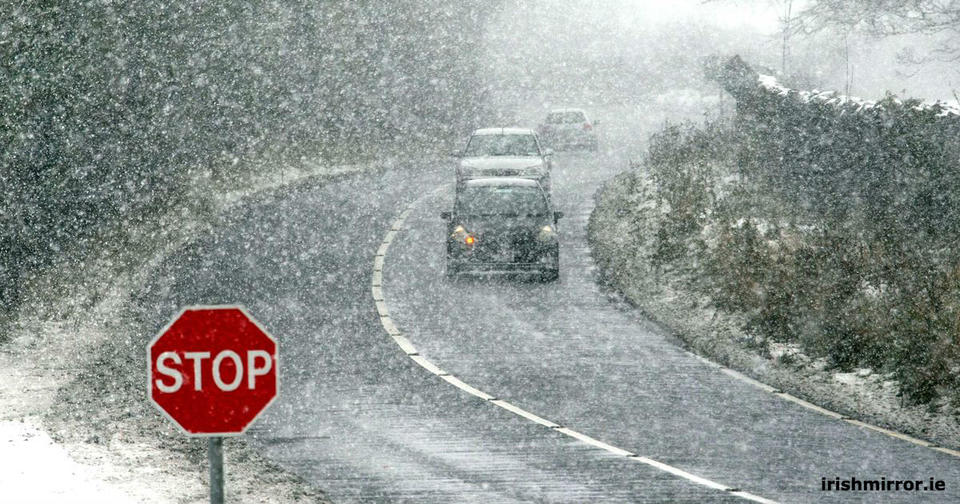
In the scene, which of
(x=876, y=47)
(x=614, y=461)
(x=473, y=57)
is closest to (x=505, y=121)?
(x=473, y=57)

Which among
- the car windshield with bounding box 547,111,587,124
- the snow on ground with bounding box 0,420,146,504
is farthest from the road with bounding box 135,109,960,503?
the car windshield with bounding box 547,111,587,124

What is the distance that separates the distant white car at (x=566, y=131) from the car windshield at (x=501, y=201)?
83.3 feet

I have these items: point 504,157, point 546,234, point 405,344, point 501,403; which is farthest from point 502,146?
point 501,403

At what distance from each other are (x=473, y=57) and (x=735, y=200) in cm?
3785

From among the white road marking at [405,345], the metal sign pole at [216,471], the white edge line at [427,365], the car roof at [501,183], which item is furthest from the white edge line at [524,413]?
the car roof at [501,183]

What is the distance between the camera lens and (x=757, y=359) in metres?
Answer: 15.3

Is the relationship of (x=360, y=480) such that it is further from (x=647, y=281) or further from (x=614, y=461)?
(x=647, y=281)

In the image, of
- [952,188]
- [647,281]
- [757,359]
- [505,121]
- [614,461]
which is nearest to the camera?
[614,461]

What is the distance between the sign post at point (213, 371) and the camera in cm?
620

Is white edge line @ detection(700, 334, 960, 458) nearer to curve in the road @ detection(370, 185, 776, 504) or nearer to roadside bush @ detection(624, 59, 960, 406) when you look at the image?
roadside bush @ detection(624, 59, 960, 406)

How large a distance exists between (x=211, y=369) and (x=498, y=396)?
24.6 ft

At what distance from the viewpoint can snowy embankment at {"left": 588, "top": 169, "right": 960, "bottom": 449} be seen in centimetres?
1259

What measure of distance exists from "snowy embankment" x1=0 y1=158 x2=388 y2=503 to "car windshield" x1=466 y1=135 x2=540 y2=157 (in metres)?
9.14

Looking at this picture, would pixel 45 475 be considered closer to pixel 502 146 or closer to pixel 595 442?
pixel 595 442
